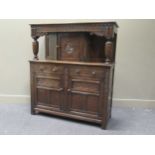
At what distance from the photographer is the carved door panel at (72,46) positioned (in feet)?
8.52

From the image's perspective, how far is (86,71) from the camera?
2312 mm

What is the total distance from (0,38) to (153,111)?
9.63 ft

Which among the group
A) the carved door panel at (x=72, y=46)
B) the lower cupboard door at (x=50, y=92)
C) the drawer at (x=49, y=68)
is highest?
the carved door panel at (x=72, y=46)

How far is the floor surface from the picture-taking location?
7.35 feet

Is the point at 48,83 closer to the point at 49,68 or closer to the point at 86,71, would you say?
the point at 49,68

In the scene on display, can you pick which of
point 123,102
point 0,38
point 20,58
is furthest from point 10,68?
point 123,102

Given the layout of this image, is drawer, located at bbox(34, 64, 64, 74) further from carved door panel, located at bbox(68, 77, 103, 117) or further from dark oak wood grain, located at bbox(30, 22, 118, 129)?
carved door panel, located at bbox(68, 77, 103, 117)

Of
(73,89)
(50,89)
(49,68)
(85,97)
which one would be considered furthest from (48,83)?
(85,97)

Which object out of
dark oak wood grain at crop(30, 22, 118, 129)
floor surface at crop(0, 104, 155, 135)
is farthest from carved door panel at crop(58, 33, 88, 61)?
floor surface at crop(0, 104, 155, 135)

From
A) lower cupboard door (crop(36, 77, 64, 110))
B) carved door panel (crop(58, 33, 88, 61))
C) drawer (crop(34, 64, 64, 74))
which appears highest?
carved door panel (crop(58, 33, 88, 61))

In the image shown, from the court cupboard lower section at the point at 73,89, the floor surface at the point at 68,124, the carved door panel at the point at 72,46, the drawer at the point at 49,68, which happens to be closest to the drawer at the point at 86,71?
the court cupboard lower section at the point at 73,89

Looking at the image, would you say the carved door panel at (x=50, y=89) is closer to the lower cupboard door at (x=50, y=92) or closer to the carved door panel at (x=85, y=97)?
the lower cupboard door at (x=50, y=92)

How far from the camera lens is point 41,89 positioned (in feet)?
8.68

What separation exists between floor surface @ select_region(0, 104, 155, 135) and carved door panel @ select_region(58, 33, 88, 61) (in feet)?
3.14
